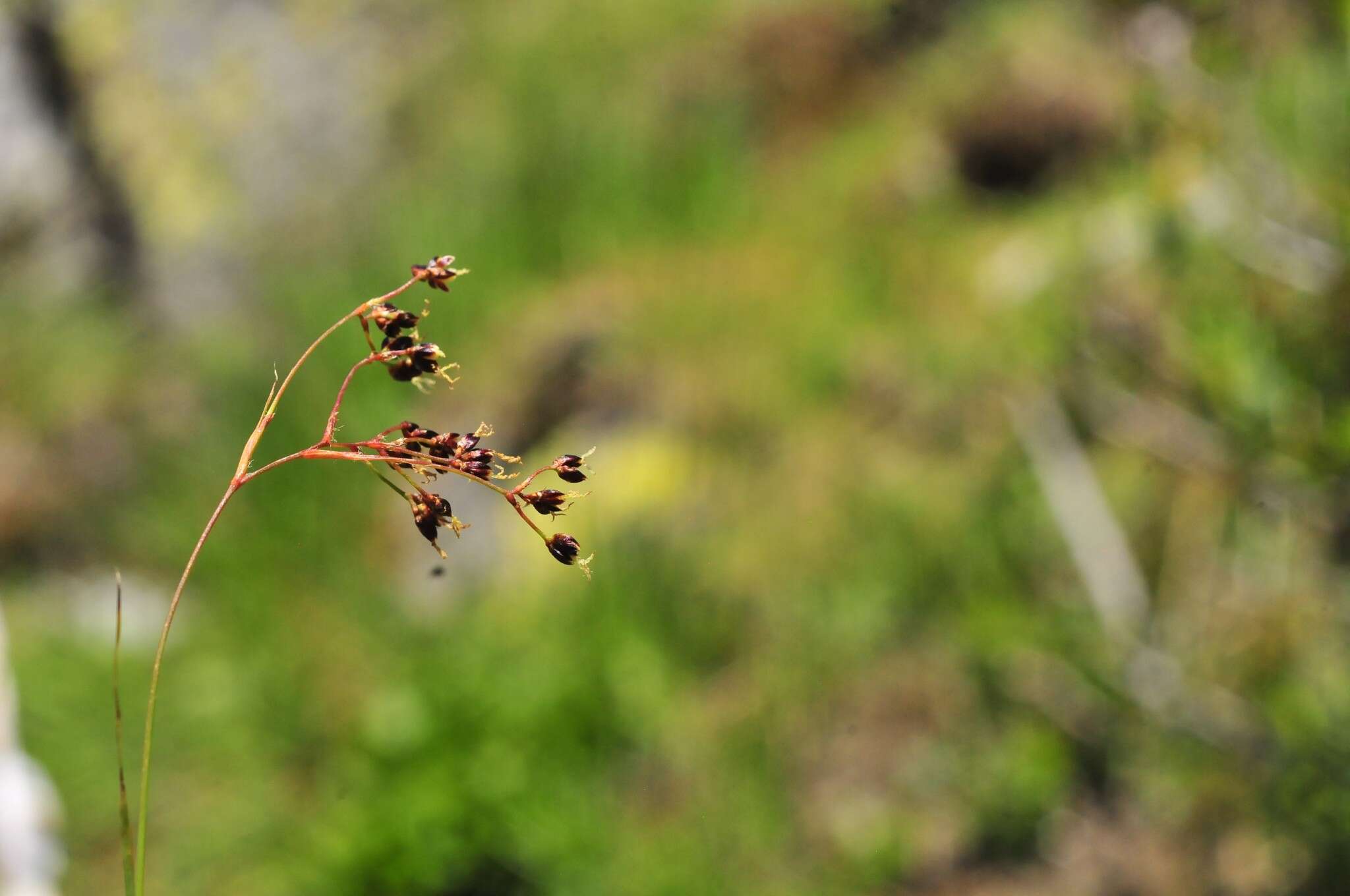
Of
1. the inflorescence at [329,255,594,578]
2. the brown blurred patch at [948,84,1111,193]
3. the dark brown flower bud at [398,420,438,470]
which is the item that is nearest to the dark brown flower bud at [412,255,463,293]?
the inflorescence at [329,255,594,578]

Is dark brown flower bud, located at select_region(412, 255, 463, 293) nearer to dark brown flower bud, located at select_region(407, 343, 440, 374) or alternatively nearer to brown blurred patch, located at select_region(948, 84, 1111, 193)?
dark brown flower bud, located at select_region(407, 343, 440, 374)

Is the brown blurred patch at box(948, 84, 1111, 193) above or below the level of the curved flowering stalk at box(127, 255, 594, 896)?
above

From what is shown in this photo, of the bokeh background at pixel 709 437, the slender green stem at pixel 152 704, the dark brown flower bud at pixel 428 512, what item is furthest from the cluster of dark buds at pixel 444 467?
the bokeh background at pixel 709 437

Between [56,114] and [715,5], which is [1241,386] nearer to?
[715,5]

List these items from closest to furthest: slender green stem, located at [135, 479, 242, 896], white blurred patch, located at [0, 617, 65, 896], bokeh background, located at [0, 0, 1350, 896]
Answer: slender green stem, located at [135, 479, 242, 896] → white blurred patch, located at [0, 617, 65, 896] → bokeh background, located at [0, 0, 1350, 896]

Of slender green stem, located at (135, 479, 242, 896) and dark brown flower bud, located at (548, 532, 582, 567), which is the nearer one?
slender green stem, located at (135, 479, 242, 896)

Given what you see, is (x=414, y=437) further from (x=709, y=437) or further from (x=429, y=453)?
(x=709, y=437)

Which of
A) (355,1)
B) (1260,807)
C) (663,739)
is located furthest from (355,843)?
(355,1)
